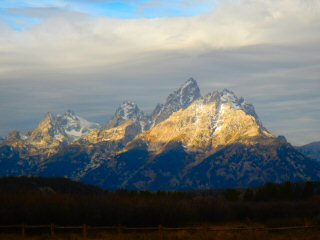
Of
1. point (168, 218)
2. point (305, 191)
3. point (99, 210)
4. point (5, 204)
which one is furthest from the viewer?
point (305, 191)

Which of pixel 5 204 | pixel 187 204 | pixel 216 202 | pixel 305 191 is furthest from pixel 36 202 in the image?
pixel 305 191

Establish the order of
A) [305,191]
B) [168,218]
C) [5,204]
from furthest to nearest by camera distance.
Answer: [305,191], [168,218], [5,204]

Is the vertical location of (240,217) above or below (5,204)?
below

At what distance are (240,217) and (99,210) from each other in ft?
141

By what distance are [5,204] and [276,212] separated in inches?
2772

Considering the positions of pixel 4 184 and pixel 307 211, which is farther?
pixel 4 184

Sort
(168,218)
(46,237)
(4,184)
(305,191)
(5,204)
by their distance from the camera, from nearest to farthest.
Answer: (46,237)
(5,204)
(168,218)
(4,184)
(305,191)

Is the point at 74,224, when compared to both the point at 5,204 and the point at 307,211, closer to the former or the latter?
the point at 5,204

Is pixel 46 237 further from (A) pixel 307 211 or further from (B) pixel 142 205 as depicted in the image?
(A) pixel 307 211

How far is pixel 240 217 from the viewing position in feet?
488

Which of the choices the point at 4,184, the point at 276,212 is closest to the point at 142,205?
the point at 276,212

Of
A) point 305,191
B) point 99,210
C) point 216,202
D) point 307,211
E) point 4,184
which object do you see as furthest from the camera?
point 305,191

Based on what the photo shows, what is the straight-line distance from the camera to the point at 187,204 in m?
142

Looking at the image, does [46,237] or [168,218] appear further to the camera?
[168,218]
